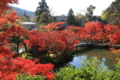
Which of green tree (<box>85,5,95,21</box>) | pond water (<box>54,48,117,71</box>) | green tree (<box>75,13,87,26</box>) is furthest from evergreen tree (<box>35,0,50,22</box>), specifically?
pond water (<box>54,48,117,71</box>)

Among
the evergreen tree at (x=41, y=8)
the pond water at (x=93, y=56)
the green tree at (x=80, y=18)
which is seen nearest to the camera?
the pond water at (x=93, y=56)

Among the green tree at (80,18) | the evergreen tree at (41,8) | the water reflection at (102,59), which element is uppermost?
the evergreen tree at (41,8)

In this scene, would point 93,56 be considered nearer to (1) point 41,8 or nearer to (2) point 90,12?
(2) point 90,12

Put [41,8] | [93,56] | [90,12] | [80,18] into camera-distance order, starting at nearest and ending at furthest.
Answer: [93,56], [41,8], [90,12], [80,18]

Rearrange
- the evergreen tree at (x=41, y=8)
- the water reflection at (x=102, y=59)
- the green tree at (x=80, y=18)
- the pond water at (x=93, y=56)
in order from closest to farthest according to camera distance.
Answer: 1. the pond water at (x=93, y=56)
2. the water reflection at (x=102, y=59)
3. the evergreen tree at (x=41, y=8)
4. the green tree at (x=80, y=18)

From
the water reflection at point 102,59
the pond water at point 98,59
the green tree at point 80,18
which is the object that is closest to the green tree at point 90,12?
the green tree at point 80,18

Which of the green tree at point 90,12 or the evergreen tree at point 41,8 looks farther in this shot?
the green tree at point 90,12

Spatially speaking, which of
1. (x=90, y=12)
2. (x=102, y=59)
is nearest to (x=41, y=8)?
(x=90, y=12)

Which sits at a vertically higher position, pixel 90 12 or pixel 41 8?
pixel 41 8

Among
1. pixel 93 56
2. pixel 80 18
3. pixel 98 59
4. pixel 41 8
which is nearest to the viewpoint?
pixel 98 59

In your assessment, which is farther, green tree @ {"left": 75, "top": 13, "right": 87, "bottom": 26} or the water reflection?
green tree @ {"left": 75, "top": 13, "right": 87, "bottom": 26}

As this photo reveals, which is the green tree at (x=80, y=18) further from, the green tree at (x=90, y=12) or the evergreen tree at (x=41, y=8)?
the evergreen tree at (x=41, y=8)

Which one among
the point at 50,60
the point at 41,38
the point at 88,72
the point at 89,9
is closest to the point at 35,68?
the point at 88,72

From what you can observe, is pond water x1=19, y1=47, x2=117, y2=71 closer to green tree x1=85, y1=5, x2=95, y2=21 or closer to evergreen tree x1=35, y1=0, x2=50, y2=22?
green tree x1=85, y1=5, x2=95, y2=21
